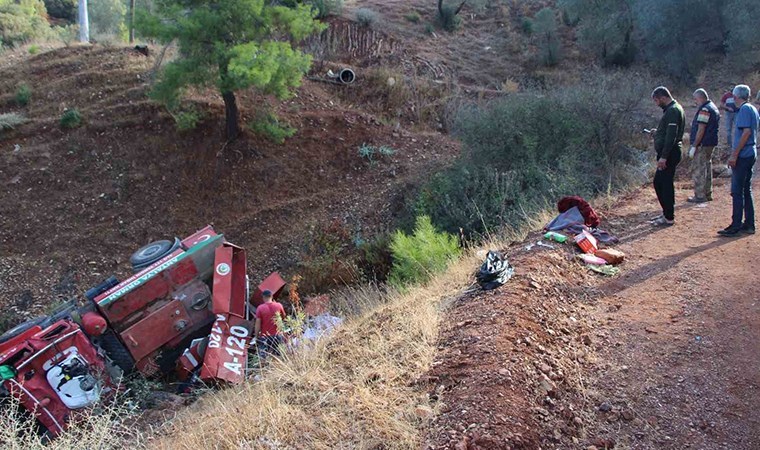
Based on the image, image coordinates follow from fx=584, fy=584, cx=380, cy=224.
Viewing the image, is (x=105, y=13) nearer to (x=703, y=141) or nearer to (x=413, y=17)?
(x=413, y=17)

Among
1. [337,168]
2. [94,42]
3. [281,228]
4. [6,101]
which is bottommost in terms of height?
[281,228]

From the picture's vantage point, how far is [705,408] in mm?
4020

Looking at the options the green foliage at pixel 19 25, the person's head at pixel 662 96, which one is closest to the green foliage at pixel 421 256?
the person's head at pixel 662 96

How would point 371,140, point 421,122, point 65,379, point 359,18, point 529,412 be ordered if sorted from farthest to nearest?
point 359,18 → point 421,122 → point 371,140 → point 65,379 → point 529,412

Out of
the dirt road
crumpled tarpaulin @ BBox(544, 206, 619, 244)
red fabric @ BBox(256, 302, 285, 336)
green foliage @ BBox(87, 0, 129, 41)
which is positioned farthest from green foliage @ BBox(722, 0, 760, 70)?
green foliage @ BBox(87, 0, 129, 41)

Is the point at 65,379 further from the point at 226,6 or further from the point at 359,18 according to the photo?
the point at 359,18

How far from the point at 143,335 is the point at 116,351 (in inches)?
18.3

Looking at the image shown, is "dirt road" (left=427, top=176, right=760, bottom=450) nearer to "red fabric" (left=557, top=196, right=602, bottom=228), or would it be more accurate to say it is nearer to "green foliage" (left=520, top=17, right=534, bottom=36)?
"red fabric" (left=557, top=196, right=602, bottom=228)

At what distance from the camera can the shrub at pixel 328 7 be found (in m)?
24.9

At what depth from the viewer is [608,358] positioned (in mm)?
4746

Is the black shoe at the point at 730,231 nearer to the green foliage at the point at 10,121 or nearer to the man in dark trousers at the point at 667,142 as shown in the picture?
the man in dark trousers at the point at 667,142

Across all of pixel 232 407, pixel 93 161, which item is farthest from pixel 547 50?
pixel 232 407

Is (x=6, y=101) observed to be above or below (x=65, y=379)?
above

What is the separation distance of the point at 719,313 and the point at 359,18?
920 inches
